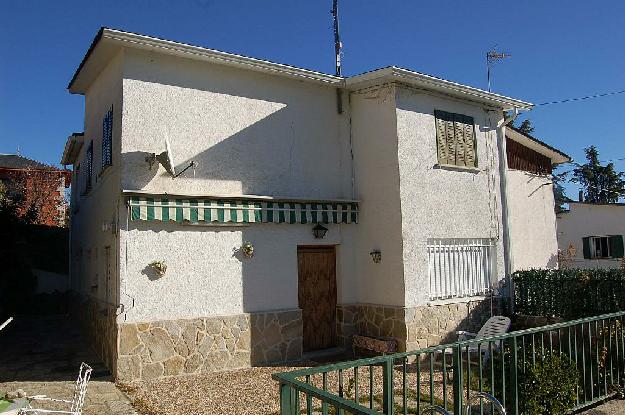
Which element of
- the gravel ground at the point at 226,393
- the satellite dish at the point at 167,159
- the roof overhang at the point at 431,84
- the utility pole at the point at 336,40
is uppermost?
the utility pole at the point at 336,40

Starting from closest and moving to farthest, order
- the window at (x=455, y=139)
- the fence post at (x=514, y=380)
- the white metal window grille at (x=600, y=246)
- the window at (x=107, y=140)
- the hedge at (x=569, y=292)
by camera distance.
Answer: the fence post at (x=514, y=380), the window at (x=107, y=140), the hedge at (x=569, y=292), the window at (x=455, y=139), the white metal window grille at (x=600, y=246)

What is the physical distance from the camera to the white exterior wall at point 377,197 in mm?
15172

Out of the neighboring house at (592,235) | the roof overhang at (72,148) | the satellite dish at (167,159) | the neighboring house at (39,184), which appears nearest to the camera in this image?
the satellite dish at (167,159)

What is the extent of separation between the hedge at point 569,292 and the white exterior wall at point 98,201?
46.4ft

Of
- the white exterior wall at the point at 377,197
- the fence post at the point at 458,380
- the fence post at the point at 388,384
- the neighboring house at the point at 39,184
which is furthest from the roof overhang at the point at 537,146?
the neighboring house at the point at 39,184

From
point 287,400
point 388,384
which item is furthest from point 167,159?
point 287,400

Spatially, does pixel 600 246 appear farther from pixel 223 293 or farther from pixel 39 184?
pixel 39 184

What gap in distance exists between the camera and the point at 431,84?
15727 mm

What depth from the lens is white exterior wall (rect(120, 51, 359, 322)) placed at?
515 inches

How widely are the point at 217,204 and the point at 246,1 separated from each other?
693 cm

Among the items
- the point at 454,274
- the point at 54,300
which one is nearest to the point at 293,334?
the point at 454,274

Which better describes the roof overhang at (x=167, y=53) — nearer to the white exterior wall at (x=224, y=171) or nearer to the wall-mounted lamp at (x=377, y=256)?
the white exterior wall at (x=224, y=171)

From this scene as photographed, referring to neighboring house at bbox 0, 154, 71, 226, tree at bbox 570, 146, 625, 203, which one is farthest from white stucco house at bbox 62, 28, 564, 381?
tree at bbox 570, 146, 625, 203

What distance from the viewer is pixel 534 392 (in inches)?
320
